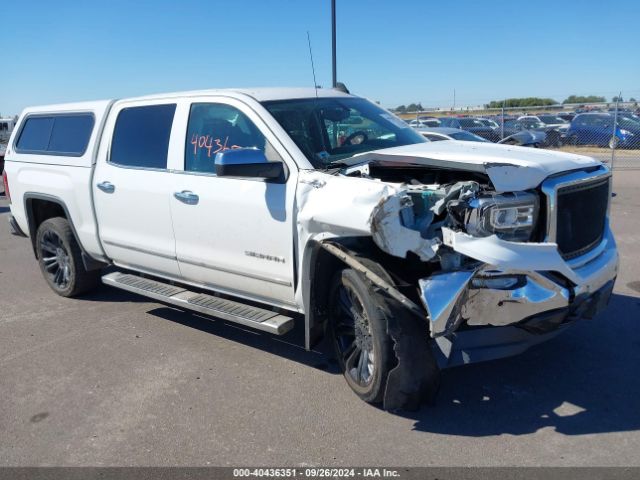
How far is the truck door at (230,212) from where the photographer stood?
425 cm

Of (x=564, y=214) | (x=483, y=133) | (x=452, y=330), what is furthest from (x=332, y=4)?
(x=483, y=133)

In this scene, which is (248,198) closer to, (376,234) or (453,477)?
(376,234)

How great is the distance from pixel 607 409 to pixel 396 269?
1573 millimetres

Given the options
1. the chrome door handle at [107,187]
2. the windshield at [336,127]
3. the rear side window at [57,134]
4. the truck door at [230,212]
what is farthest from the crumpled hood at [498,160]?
the rear side window at [57,134]

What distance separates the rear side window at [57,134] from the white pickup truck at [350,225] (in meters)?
0.11

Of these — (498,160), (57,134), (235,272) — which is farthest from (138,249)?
(498,160)

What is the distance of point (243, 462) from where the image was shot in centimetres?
340

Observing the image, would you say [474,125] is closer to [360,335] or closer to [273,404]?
[360,335]

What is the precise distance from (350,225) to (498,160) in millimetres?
977

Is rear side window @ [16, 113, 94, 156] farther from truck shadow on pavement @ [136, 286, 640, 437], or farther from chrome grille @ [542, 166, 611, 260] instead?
chrome grille @ [542, 166, 611, 260]

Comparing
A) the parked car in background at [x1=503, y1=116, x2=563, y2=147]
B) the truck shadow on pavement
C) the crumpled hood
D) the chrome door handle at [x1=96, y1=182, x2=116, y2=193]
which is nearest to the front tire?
the truck shadow on pavement

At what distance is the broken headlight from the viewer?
3367 mm

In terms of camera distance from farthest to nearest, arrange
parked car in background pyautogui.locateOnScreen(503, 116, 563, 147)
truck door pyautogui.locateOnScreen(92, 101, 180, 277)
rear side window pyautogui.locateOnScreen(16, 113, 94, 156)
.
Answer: parked car in background pyautogui.locateOnScreen(503, 116, 563, 147) < rear side window pyautogui.locateOnScreen(16, 113, 94, 156) < truck door pyautogui.locateOnScreen(92, 101, 180, 277)

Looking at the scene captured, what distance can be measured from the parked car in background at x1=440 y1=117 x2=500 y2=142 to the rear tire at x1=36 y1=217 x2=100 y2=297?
18214mm
